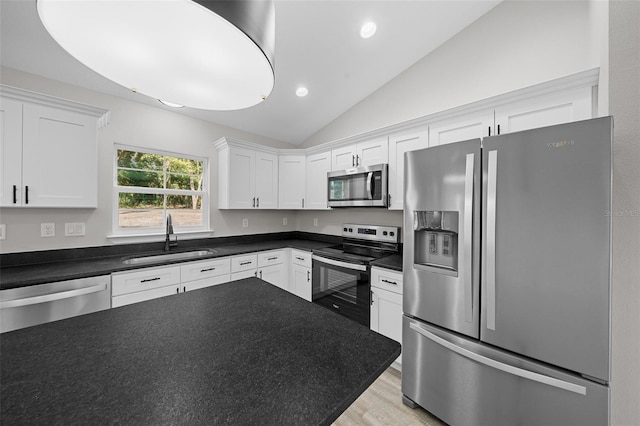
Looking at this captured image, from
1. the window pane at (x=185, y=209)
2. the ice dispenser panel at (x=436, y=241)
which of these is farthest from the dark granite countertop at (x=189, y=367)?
the window pane at (x=185, y=209)

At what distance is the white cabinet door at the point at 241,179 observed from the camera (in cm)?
309

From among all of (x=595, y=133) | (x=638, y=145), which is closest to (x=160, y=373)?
(x=595, y=133)

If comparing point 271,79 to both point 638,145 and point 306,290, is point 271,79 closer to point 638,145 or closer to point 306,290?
point 638,145

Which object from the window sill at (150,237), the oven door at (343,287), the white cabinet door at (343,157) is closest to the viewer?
the oven door at (343,287)

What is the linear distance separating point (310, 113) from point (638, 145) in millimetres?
2906

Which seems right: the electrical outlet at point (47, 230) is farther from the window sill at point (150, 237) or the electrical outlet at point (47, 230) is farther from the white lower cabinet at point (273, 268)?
the white lower cabinet at point (273, 268)

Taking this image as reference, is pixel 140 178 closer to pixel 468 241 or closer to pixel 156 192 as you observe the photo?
pixel 156 192

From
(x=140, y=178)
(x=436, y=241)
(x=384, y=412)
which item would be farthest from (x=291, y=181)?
(x=384, y=412)

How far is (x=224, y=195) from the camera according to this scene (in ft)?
10.4

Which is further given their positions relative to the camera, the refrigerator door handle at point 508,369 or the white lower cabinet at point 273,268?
the white lower cabinet at point 273,268

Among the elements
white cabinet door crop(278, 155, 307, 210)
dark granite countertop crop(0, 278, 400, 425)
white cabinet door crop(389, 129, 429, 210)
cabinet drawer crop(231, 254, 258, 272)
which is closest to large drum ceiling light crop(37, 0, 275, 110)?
dark granite countertop crop(0, 278, 400, 425)

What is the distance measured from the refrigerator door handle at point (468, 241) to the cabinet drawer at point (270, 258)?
2.23 metres

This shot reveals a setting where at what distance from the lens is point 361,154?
9.31 feet

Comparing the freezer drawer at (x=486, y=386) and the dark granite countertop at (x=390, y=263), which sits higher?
the dark granite countertop at (x=390, y=263)
